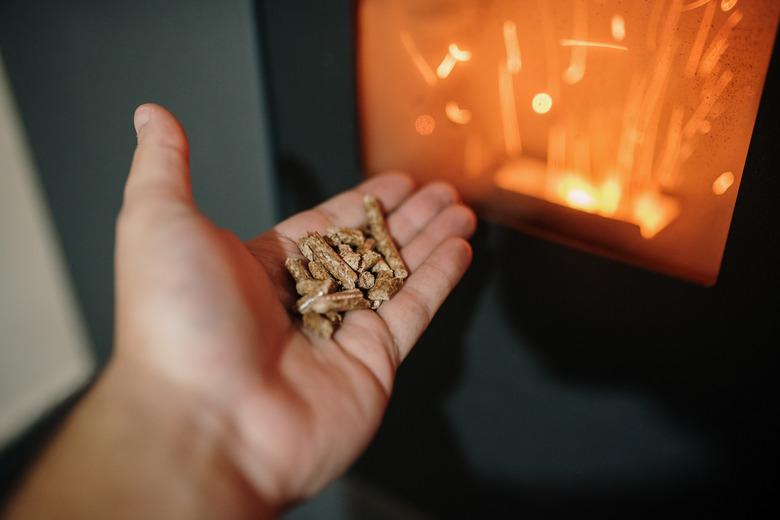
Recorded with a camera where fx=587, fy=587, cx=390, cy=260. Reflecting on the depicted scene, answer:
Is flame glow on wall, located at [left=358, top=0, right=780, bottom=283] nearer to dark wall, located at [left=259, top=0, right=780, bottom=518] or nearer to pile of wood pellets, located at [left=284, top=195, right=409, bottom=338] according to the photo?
dark wall, located at [left=259, top=0, right=780, bottom=518]

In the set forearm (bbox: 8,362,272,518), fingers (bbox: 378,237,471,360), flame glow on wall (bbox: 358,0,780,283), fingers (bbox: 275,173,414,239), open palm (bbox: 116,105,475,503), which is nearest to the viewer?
forearm (bbox: 8,362,272,518)

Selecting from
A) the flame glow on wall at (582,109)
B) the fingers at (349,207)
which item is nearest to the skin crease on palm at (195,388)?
the fingers at (349,207)

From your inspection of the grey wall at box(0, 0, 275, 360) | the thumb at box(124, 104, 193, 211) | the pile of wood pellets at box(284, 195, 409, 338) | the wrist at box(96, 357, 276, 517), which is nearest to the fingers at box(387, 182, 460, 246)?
the pile of wood pellets at box(284, 195, 409, 338)

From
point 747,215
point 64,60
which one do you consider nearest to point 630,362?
point 747,215

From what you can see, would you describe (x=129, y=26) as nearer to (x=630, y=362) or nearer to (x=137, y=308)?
(x=137, y=308)

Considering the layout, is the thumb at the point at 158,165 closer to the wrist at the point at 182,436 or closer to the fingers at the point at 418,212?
the wrist at the point at 182,436

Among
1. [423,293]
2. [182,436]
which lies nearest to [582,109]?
[423,293]

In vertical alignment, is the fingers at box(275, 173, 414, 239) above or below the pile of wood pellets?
above
